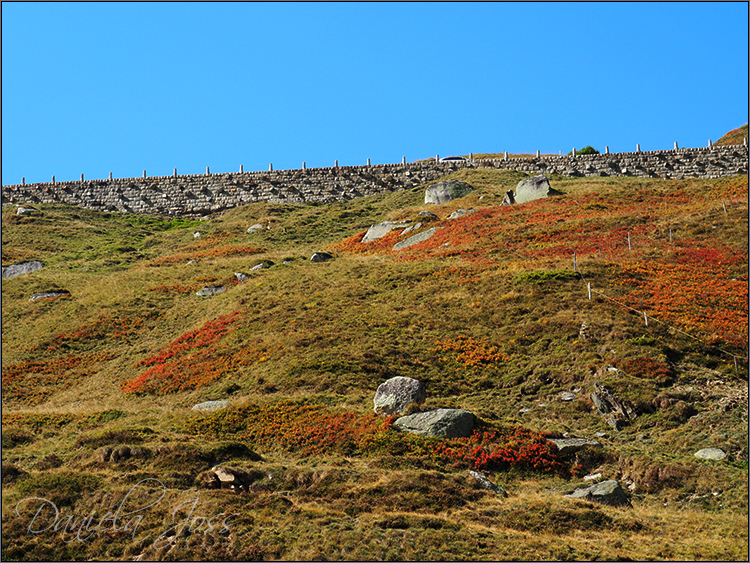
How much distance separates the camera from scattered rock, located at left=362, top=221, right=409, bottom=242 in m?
61.4

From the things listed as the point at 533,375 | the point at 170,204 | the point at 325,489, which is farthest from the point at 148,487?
the point at 170,204

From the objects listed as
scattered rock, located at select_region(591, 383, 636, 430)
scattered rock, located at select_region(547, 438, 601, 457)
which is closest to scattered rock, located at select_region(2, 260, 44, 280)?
scattered rock, located at select_region(591, 383, 636, 430)

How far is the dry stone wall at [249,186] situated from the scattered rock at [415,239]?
25.3m

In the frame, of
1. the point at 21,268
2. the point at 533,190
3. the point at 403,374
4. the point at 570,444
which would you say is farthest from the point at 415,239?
the point at 570,444

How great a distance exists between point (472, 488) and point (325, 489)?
13.8 ft

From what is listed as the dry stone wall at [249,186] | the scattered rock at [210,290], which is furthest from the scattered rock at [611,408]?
the dry stone wall at [249,186]

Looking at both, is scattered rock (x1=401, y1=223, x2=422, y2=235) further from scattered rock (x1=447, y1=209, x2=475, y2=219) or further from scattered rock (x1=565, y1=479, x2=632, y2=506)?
scattered rock (x1=565, y1=479, x2=632, y2=506)

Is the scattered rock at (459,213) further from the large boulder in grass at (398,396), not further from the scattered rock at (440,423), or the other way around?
the scattered rock at (440,423)

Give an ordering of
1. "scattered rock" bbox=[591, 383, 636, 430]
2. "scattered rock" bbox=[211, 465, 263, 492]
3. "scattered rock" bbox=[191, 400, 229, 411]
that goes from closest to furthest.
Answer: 1. "scattered rock" bbox=[211, 465, 263, 492]
2. "scattered rock" bbox=[591, 383, 636, 430]
3. "scattered rock" bbox=[191, 400, 229, 411]

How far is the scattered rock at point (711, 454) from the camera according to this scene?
20359mm

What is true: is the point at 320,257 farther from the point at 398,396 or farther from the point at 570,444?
the point at 570,444

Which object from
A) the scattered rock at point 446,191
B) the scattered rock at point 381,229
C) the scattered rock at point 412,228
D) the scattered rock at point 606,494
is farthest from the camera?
the scattered rock at point 446,191

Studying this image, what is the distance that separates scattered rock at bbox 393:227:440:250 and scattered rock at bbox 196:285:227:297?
51.2ft

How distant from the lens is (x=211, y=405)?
89.6 feet
